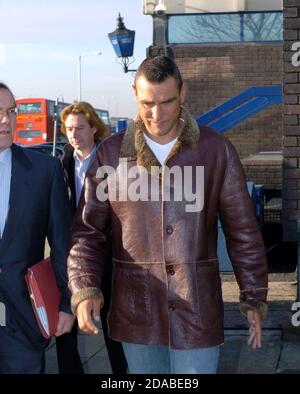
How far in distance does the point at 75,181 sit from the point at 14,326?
5.67ft

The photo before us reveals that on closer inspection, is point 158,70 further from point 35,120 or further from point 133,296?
point 35,120

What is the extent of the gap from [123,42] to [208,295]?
11.0 metres

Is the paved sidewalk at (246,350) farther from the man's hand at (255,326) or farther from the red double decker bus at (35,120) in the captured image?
the red double decker bus at (35,120)

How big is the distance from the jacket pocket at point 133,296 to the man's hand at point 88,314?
114 mm

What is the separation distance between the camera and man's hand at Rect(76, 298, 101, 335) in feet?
10.0

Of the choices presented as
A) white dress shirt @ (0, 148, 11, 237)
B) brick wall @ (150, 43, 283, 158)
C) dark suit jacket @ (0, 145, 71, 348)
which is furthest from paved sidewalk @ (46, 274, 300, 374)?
brick wall @ (150, 43, 283, 158)

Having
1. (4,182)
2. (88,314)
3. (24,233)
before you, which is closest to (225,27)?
(4,182)

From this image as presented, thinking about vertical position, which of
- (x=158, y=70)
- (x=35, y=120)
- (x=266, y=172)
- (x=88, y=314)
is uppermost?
(x=35, y=120)

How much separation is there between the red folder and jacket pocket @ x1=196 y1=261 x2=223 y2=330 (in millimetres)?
699

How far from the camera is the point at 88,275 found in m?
3.18

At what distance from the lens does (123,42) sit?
44.9 feet

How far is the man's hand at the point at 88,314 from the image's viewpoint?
3.05 m

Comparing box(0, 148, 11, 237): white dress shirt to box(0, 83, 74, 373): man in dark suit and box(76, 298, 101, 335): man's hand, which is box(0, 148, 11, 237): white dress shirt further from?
box(76, 298, 101, 335): man's hand

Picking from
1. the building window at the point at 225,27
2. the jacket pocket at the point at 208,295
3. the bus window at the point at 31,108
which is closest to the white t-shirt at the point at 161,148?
the jacket pocket at the point at 208,295
